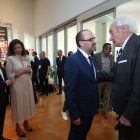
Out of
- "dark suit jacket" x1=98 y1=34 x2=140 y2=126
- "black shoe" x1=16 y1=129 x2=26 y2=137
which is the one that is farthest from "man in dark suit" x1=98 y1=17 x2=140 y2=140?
"black shoe" x1=16 y1=129 x2=26 y2=137

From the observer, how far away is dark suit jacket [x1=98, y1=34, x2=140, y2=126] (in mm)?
1377

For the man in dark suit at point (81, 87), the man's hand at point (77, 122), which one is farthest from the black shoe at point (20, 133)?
the man's hand at point (77, 122)

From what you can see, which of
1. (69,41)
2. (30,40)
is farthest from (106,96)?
(30,40)

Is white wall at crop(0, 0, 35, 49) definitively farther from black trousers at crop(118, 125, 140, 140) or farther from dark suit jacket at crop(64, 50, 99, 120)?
black trousers at crop(118, 125, 140, 140)

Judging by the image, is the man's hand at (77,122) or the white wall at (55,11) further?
the white wall at (55,11)

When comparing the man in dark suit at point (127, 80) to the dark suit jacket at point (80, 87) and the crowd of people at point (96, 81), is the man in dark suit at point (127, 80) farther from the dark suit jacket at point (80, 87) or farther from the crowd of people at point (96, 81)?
the dark suit jacket at point (80, 87)

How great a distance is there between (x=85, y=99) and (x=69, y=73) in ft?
0.98

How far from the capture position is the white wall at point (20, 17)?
1006cm

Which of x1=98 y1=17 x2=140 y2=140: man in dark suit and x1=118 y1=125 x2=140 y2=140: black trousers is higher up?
x1=98 y1=17 x2=140 y2=140: man in dark suit

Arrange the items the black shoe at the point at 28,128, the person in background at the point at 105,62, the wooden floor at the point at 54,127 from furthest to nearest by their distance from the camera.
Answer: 1. the person in background at the point at 105,62
2. the black shoe at the point at 28,128
3. the wooden floor at the point at 54,127

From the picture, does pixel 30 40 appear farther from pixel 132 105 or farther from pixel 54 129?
pixel 132 105

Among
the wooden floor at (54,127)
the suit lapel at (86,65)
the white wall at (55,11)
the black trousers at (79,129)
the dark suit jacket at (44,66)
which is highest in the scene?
the white wall at (55,11)

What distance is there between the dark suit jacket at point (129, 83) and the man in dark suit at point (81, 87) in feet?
1.07

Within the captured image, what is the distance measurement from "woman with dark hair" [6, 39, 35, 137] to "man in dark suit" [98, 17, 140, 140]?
1763mm
